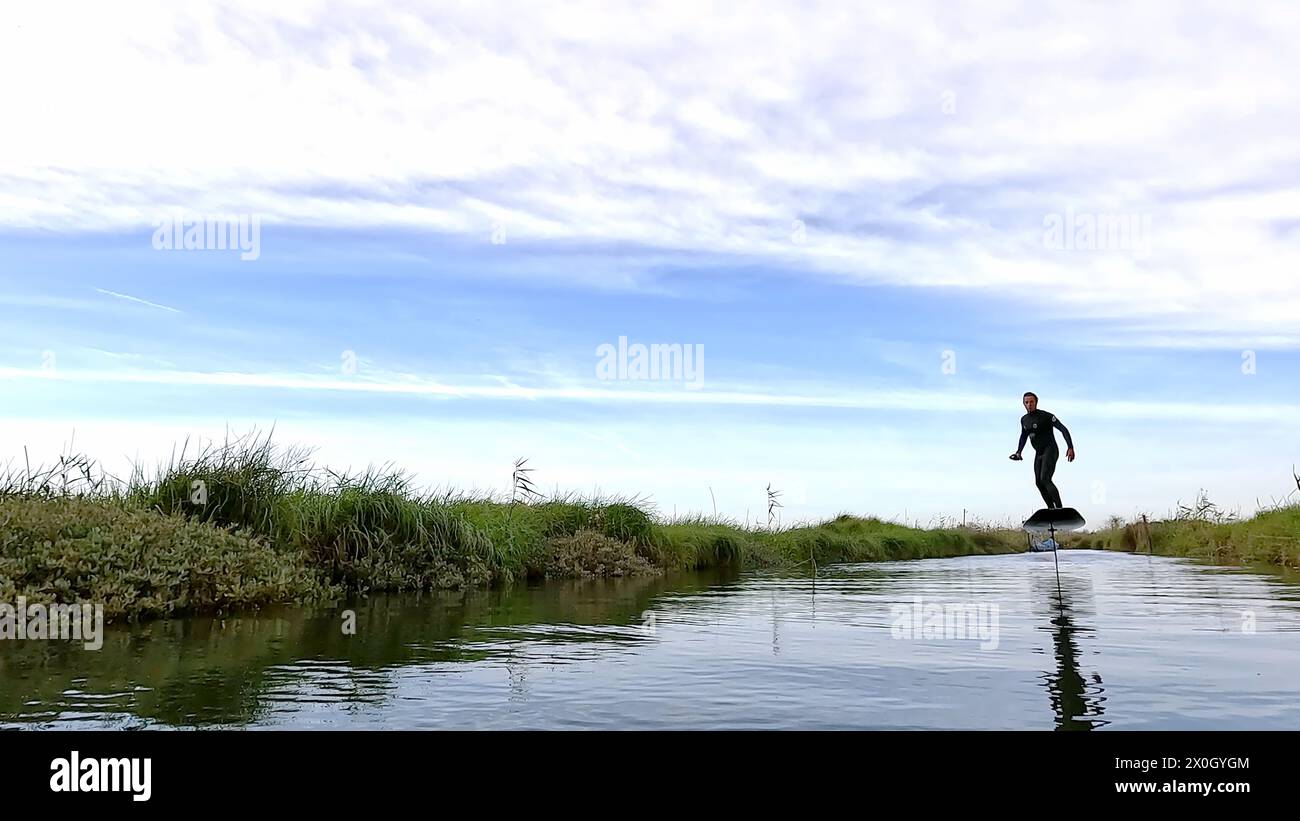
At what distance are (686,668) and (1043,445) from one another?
31.4 ft

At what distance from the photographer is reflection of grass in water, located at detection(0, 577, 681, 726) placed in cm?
602

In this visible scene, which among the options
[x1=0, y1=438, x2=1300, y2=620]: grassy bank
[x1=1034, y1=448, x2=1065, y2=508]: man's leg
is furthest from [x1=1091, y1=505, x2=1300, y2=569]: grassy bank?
[x1=1034, y1=448, x2=1065, y2=508]: man's leg

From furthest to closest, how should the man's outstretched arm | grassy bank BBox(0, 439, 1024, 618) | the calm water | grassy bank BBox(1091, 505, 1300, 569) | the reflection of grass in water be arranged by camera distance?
1. grassy bank BBox(1091, 505, 1300, 569)
2. the man's outstretched arm
3. grassy bank BBox(0, 439, 1024, 618)
4. the reflection of grass in water
5. the calm water

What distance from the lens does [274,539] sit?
1342 centimetres

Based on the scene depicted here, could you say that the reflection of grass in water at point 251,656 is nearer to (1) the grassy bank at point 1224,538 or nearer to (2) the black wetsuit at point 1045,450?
(2) the black wetsuit at point 1045,450

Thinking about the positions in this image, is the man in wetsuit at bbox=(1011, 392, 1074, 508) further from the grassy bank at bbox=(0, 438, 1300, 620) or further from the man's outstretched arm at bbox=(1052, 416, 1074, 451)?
the grassy bank at bbox=(0, 438, 1300, 620)

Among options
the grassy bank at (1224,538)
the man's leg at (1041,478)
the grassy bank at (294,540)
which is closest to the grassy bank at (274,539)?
the grassy bank at (294,540)

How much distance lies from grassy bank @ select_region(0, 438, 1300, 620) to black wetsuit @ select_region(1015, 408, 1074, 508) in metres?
8.48

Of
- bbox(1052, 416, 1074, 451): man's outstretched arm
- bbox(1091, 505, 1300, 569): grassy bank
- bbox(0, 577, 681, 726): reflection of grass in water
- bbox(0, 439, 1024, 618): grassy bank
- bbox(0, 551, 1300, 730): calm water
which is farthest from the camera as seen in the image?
bbox(1091, 505, 1300, 569): grassy bank

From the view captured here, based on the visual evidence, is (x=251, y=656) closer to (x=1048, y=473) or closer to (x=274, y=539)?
(x=274, y=539)

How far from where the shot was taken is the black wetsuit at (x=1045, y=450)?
48.0 ft

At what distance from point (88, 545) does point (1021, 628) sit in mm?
9953
